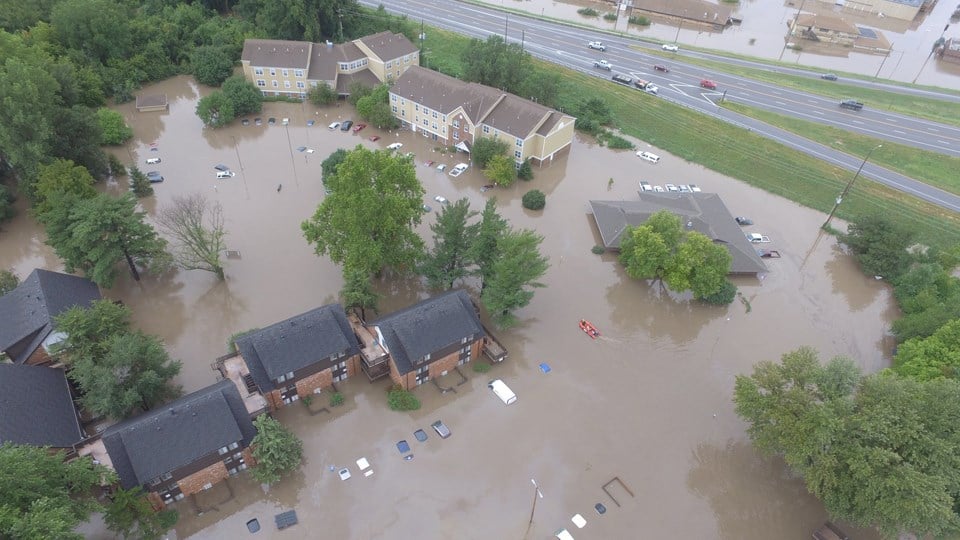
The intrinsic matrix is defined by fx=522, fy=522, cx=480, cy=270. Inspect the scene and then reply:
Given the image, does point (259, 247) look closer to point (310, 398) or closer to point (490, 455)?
point (310, 398)

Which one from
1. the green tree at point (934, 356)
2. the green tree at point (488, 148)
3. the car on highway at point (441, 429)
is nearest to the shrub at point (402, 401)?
the car on highway at point (441, 429)

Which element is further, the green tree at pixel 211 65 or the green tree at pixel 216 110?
the green tree at pixel 211 65

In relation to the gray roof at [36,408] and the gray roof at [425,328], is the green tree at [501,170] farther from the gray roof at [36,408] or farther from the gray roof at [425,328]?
the gray roof at [36,408]

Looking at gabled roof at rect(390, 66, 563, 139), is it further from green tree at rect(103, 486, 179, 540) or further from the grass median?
green tree at rect(103, 486, 179, 540)

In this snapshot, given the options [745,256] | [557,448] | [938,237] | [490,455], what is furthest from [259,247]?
[938,237]

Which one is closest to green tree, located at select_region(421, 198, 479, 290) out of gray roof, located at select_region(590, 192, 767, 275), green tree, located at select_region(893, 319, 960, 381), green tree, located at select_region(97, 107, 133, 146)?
gray roof, located at select_region(590, 192, 767, 275)

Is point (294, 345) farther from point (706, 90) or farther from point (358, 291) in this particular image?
point (706, 90)

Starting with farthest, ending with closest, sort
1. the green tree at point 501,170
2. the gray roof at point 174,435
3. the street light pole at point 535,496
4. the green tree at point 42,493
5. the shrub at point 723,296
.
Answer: the green tree at point 501,170, the shrub at point 723,296, the street light pole at point 535,496, the gray roof at point 174,435, the green tree at point 42,493
